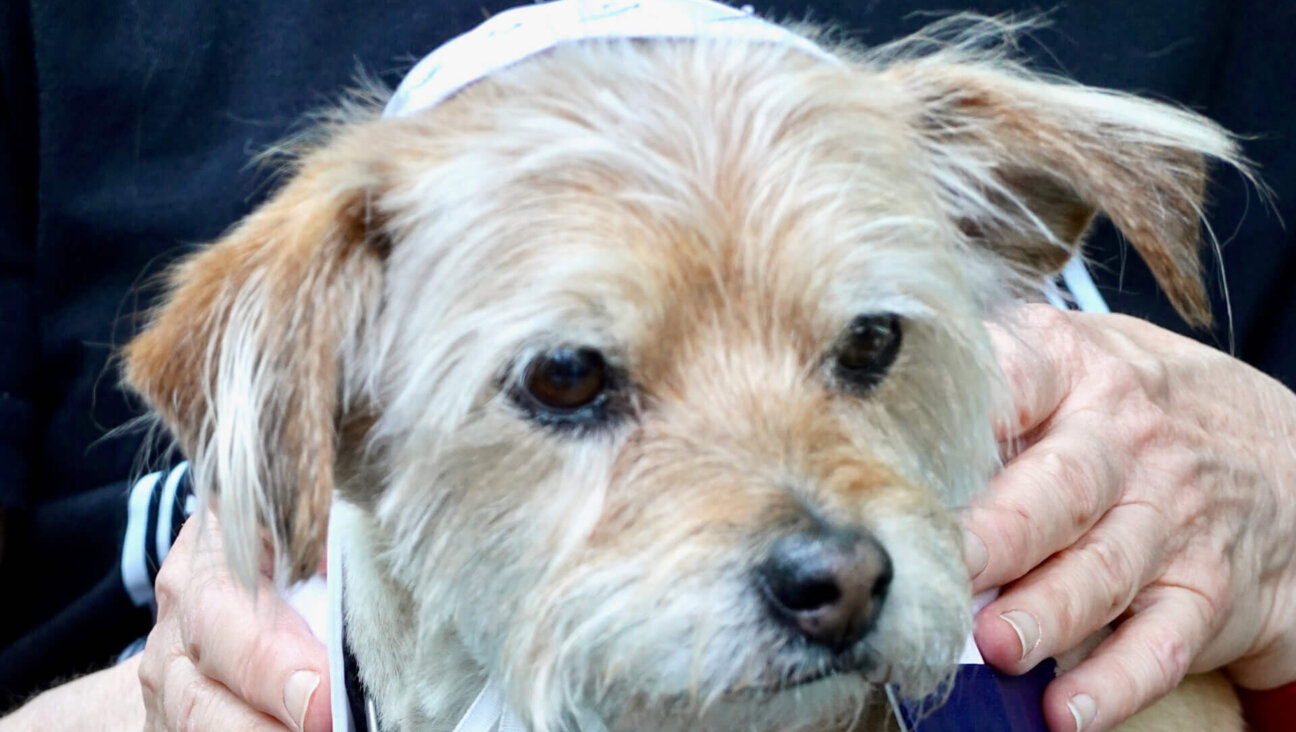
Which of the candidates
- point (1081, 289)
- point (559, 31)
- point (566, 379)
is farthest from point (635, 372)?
point (1081, 289)

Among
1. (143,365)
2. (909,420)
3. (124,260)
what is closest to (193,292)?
(143,365)

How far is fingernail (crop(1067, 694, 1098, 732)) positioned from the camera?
1228 mm

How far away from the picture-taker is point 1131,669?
1.29 meters

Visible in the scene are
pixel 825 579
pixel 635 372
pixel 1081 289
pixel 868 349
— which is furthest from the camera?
pixel 1081 289

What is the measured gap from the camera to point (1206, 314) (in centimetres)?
124

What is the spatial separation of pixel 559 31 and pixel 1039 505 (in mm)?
803

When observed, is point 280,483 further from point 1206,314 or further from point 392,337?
point 1206,314

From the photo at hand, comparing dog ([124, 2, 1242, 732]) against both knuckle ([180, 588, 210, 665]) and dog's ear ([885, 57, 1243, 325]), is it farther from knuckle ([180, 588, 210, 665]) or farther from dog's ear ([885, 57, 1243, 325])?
knuckle ([180, 588, 210, 665])

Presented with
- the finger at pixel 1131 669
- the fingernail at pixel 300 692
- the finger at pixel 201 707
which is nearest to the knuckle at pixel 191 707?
the finger at pixel 201 707

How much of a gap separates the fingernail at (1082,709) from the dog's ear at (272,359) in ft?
2.82

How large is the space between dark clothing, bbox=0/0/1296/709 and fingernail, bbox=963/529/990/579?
912 mm

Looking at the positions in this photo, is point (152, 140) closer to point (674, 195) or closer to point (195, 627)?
point (195, 627)

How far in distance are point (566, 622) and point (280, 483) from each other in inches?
13.0

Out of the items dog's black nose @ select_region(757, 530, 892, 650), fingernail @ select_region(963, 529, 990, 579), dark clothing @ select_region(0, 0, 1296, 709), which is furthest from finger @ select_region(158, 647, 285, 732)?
fingernail @ select_region(963, 529, 990, 579)
